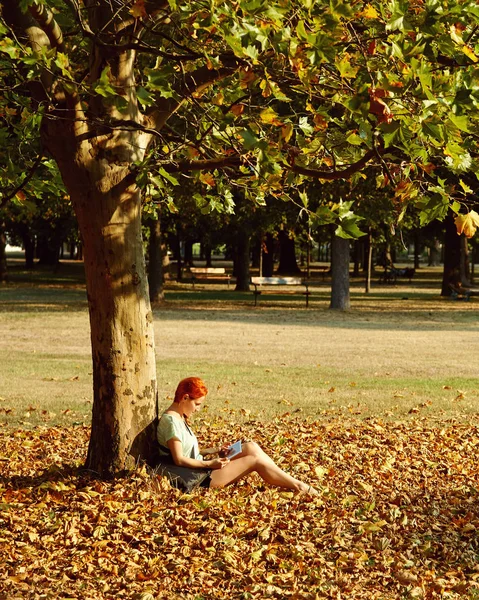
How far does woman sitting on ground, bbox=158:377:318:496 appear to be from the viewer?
23.8 ft

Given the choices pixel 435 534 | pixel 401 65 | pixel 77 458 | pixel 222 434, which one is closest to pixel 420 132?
pixel 401 65

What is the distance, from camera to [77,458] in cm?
880

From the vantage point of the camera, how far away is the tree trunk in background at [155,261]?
1288 inches

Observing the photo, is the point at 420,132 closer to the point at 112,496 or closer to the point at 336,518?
the point at 336,518

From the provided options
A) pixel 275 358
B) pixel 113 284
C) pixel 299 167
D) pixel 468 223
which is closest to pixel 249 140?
pixel 468 223

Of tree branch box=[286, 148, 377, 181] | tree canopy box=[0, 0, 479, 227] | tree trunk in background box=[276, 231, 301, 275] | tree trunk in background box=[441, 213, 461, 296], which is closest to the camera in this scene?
tree canopy box=[0, 0, 479, 227]

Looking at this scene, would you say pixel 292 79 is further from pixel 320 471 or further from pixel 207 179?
pixel 320 471

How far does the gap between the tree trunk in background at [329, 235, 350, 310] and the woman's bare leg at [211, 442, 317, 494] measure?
22.7 metres

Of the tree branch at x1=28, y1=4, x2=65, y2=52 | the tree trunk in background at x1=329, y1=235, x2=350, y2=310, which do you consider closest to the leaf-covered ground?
the tree branch at x1=28, y1=4, x2=65, y2=52

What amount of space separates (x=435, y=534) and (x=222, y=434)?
385 cm

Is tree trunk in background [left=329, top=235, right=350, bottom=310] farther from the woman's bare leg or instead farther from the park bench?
the woman's bare leg

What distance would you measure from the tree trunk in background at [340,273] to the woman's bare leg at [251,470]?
2271 cm

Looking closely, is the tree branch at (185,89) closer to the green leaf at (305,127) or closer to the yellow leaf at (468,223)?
the green leaf at (305,127)

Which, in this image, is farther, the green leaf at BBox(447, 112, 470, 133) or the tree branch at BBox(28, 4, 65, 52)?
the tree branch at BBox(28, 4, 65, 52)
